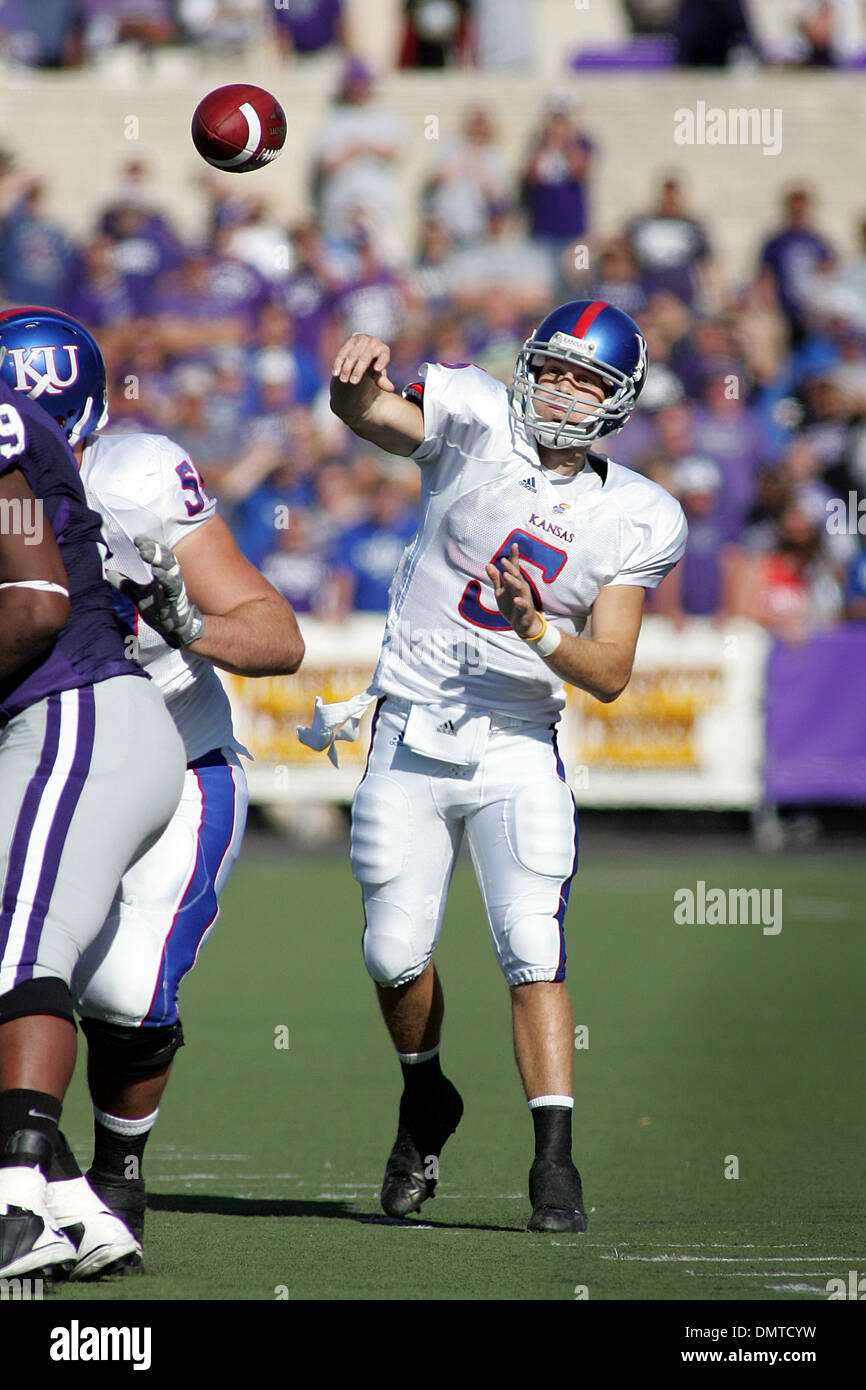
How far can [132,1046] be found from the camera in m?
3.84

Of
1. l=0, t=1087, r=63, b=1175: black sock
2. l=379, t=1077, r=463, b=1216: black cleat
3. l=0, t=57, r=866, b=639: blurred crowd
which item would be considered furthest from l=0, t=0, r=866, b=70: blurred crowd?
l=0, t=1087, r=63, b=1175: black sock

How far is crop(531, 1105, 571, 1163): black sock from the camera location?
411 cm

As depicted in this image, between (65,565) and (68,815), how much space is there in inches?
18.2

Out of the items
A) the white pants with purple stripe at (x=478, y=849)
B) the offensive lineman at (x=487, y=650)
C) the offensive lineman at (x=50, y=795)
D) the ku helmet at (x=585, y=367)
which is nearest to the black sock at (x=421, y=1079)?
the offensive lineman at (x=487, y=650)

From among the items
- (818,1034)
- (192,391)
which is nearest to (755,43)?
(192,391)

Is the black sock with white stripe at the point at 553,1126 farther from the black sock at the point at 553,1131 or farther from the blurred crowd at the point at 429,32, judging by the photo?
the blurred crowd at the point at 429,32

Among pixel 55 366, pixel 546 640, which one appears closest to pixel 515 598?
pixel 546 640

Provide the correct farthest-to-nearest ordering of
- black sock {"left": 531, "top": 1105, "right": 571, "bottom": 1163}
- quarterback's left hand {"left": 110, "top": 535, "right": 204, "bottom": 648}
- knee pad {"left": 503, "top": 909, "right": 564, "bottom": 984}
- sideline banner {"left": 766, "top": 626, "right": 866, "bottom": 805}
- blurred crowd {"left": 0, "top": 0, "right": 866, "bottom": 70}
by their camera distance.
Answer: blurred crowd {"left": 0, "top": 0, "right": 866, "bottom": 70} < sideline banner {"left": 766, "top": 626, "right": 866, "bottom": 805} < knee pad {"left": 503, "top": 909, "right": 564, "bottom": 984} < black sock {"left": 531, "top": 1105, "right": 571, "bottom": 1163} < quarterback's left hand {"left": 110, "top": 535, "right": 204, "bottom": 648}

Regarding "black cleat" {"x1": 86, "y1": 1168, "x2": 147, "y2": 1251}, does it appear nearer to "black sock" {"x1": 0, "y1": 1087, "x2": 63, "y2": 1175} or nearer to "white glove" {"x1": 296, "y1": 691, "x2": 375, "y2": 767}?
"black sock" {"x1": 0, "y1": 1087, "x2": 63, "y2": 1175}

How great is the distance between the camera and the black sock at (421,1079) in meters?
4.46

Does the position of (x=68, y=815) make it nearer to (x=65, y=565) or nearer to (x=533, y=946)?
(x=65, y=565)

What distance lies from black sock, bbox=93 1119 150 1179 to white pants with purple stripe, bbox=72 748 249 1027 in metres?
0.26

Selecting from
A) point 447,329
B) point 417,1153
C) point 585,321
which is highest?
point 447,329
